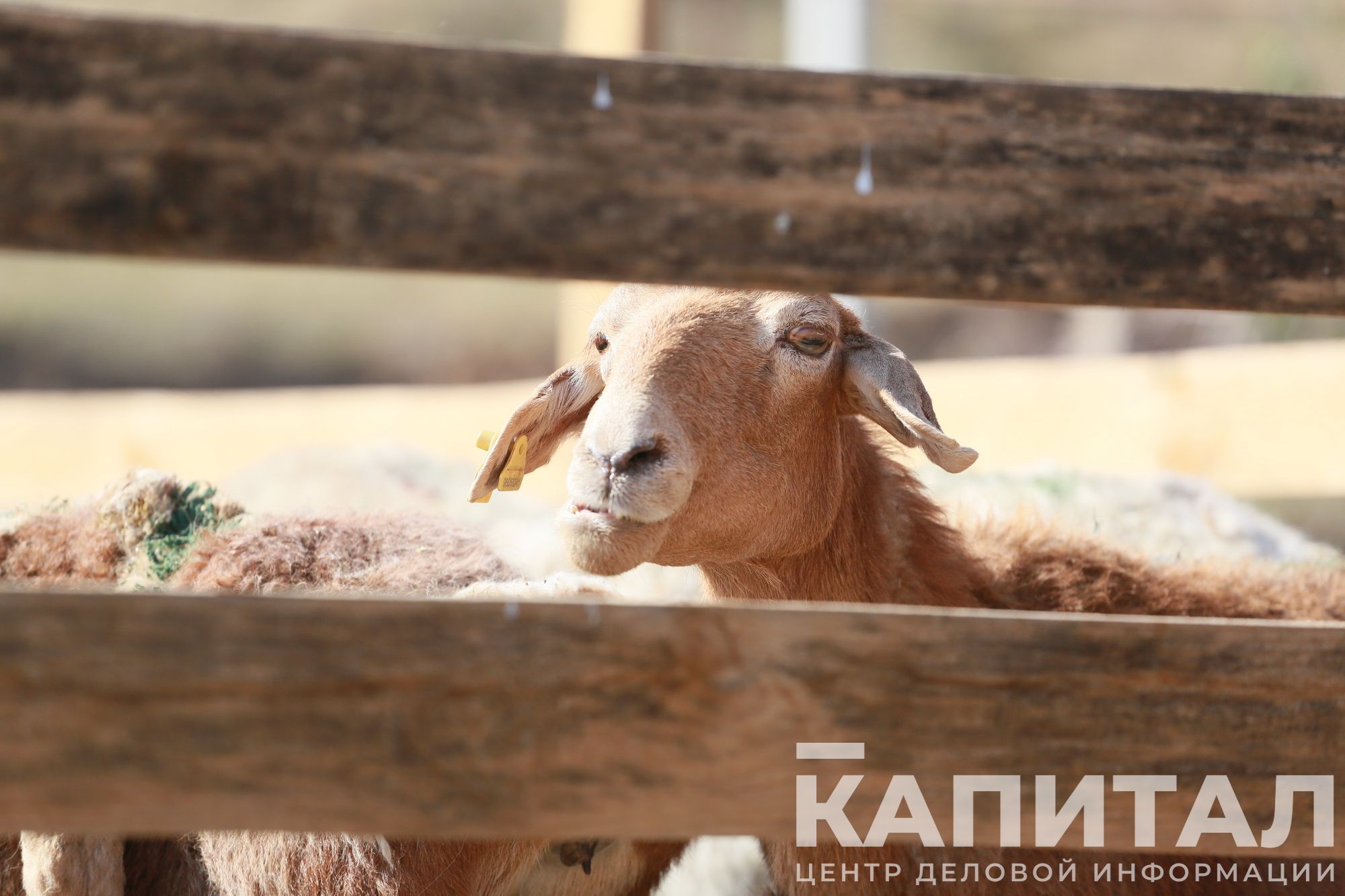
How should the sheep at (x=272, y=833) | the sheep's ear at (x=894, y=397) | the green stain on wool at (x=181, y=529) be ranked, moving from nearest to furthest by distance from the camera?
1. the sheep at (x=272, y=833)
2. the sheep's ear at (x=894, y=397)
3. the green stain on wool at (x=181, y=529)

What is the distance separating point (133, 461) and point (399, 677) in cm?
856

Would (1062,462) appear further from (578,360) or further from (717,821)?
(717,821)

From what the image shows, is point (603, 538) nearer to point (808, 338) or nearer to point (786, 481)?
point (786, 481)

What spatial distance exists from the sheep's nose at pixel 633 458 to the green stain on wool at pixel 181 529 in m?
1.23

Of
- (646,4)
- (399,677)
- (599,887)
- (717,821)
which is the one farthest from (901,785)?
(646,4)

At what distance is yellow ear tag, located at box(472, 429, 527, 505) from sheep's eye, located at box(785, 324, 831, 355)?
87 cm

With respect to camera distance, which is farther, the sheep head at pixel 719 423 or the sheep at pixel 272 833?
the sheep head at pixel 719 423

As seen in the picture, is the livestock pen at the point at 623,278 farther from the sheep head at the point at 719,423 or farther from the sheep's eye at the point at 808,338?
the sheep's eye at the point at 808,338

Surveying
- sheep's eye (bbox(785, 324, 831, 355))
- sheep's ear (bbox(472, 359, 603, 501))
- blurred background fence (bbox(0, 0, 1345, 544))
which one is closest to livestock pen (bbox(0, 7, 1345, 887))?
sheep's eye (bbox(785, 324, 831, 355))

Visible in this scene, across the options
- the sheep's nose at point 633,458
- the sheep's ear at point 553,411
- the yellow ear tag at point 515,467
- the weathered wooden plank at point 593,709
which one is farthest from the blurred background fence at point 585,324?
the weathered wooden plank at point 593,709

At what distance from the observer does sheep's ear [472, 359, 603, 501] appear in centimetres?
355

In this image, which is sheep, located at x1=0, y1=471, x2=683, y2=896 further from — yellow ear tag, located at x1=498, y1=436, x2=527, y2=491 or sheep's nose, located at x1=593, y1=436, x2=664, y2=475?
sheep's nose, located at x1=593, y1=436, x2=664, y2=475

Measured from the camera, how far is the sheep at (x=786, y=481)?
9.30 ft

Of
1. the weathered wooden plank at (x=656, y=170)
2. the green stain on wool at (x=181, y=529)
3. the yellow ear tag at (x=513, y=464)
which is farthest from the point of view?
the yellow ear tag at (x=513, y=464)
